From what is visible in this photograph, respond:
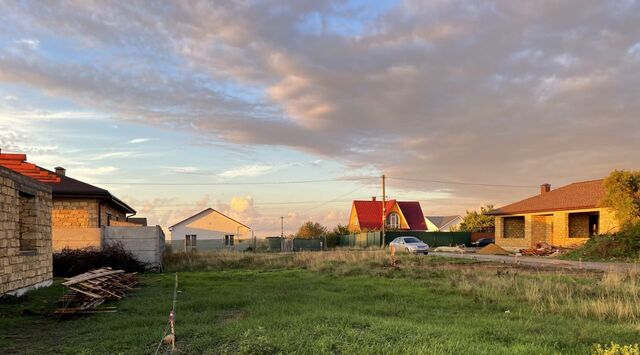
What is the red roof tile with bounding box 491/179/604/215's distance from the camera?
3449 cm

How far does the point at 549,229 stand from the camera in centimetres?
3938

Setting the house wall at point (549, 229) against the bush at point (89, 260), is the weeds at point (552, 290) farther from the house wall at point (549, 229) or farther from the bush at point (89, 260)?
the house wall at point (549, 229)

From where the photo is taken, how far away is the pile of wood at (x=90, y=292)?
10909 millimetres

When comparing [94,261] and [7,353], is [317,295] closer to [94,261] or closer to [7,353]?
[7,353]

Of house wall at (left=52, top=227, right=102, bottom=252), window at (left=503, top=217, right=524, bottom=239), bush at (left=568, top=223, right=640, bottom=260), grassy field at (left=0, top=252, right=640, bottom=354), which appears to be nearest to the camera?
grassy field at (left=0, top=252, right=640, bottom=354)

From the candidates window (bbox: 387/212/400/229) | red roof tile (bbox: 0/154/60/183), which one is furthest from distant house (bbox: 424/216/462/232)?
red roof tile (bbox: 0/154/60/183)

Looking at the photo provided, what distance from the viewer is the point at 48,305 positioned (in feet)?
39.8

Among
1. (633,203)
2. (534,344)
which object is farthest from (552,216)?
(534,344)

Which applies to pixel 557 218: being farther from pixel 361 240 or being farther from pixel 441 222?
pixel 441 222

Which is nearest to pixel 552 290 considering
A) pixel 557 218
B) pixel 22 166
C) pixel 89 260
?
pixel 22 166

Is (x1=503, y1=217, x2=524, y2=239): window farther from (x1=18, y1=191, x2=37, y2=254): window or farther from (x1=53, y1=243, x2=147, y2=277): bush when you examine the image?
(x1=18, y1=191, x2=37, y2=254): window

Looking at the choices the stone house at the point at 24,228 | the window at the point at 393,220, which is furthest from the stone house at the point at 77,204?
the window at the point at 393,220

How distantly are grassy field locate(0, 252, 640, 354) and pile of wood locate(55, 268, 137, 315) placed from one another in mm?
408

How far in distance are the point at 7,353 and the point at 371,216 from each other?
200 ft
